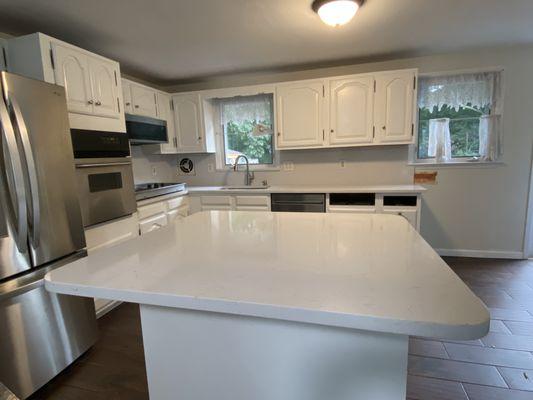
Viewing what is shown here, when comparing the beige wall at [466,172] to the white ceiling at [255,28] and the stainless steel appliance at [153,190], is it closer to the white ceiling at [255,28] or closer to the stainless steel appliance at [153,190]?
the white ceiling at [255,28]

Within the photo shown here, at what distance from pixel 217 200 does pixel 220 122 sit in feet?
3.73

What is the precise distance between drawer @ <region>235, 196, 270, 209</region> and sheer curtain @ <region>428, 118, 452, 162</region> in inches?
77.3

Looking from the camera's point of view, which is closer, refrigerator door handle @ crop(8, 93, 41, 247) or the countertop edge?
the countertop edge

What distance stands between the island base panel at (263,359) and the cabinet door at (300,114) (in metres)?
2.69

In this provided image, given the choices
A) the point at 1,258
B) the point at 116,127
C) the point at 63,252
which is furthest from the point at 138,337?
the point at 116,127

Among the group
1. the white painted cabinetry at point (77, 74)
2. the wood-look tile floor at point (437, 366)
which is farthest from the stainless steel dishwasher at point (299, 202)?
the white painted cabinetry at point (77, 74)

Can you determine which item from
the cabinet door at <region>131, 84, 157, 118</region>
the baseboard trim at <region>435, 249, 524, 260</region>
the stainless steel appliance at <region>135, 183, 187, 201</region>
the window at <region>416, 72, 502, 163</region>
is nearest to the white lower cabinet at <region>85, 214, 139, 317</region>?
the stainless steel appliance at <region>135, 183, 187, 201</region>

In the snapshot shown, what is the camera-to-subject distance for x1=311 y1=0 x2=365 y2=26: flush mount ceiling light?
1818mm

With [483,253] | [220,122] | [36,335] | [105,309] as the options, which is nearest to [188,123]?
[220,122]

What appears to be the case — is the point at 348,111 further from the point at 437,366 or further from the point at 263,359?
the point at 263,359

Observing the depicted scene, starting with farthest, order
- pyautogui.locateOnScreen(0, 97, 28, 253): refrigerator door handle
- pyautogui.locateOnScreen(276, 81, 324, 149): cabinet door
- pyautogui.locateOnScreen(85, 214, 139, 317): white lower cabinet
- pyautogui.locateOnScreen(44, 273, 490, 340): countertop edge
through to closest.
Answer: pyautogui.locateOnScreen(276, 81, 324, 149): cabinet door < pyautogui.locateOnScreen(85, 214, 139, 317): white lower cabinet < pyautogui.locateOnScreen(0, 97, 28, 253): refrigerator door handle < pyautogui.locateOnScreen(44, 273, 490, 340): countertop edge

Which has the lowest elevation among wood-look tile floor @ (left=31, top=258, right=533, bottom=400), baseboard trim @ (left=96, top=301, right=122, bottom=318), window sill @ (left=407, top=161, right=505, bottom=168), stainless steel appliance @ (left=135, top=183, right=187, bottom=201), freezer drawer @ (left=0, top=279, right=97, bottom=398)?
wood-look tile floor @ (left=31, top=258, right=533, bottom=400)

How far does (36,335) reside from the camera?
1.57 metres

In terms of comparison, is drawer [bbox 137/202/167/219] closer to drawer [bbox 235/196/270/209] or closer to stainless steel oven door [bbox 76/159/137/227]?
stainless steel oven door [bbox 76/159/137/227]
